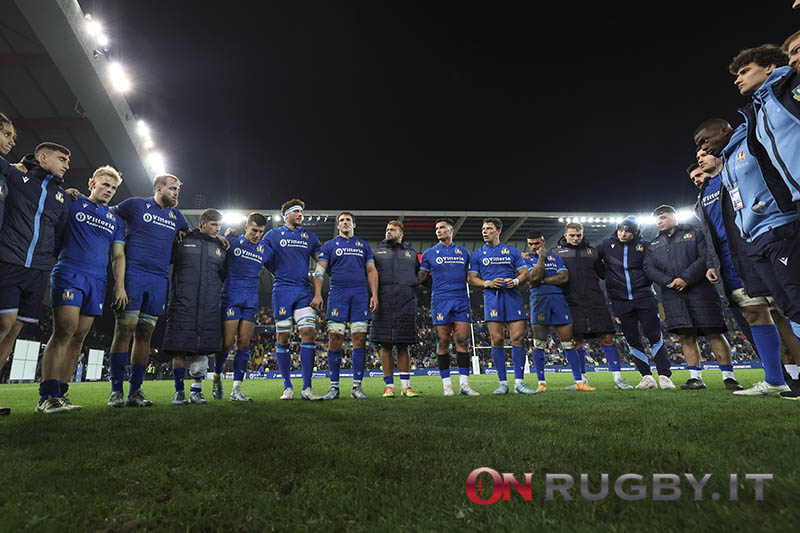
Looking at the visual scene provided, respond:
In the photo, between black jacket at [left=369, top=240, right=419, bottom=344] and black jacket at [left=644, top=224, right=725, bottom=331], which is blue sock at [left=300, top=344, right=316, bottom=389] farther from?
black jacket at [left=644, top=224, right=725, bottom=331]

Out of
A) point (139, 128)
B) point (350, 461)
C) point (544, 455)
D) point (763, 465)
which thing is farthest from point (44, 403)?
point (139, 128)

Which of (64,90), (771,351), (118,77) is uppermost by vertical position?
(118,77)

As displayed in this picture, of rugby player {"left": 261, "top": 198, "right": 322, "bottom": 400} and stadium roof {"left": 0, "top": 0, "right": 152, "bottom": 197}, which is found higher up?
stadium roof {"left": 0, "top": 0, "right": 152, "bottom": 197}

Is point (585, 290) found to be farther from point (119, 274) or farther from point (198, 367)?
point (119, 274)

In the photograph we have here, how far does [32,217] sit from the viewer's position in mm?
3857

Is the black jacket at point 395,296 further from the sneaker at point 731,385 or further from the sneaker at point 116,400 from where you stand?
the sneaker at point 731,385

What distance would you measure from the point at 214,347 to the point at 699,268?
6254 millimetres

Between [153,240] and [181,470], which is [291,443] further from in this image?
[153,240]

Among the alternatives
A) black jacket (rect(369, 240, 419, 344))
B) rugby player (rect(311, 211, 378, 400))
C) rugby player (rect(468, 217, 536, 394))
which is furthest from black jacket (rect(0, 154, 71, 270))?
rugby player (rect(468, 217, 536, 394))

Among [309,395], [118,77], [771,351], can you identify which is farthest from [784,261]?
[118,77]

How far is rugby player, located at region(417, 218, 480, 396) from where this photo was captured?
18.5ft

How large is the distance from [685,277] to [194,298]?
6.27 m

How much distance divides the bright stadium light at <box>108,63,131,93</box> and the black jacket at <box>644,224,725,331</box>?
66.9 feet

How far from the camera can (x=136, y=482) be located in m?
1.67
